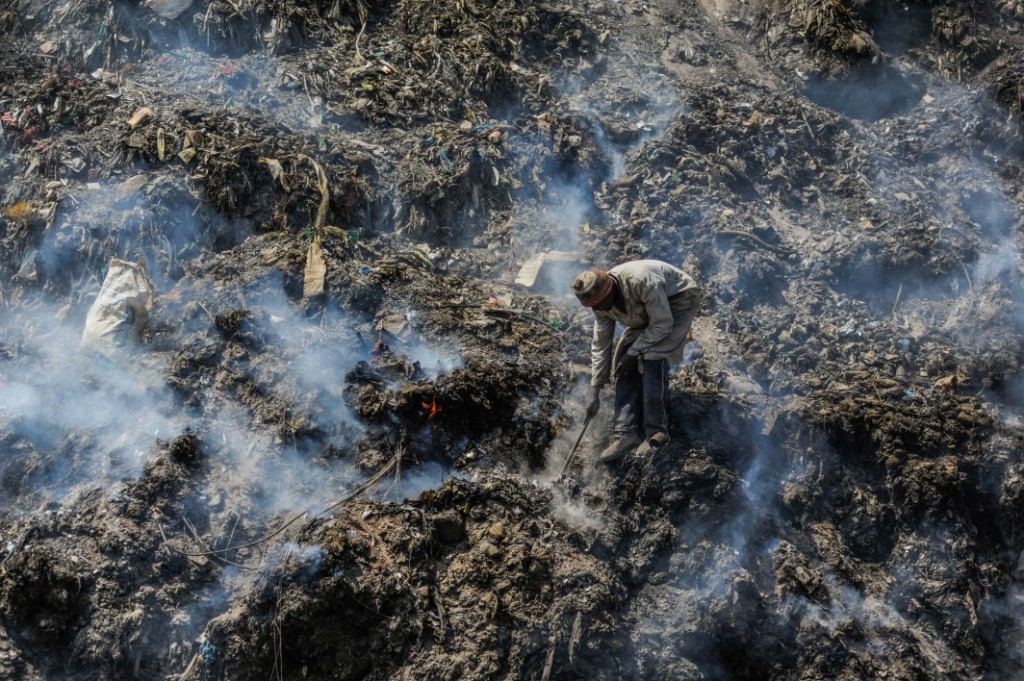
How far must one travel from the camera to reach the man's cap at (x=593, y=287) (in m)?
4.95

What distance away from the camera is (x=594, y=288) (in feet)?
16.3

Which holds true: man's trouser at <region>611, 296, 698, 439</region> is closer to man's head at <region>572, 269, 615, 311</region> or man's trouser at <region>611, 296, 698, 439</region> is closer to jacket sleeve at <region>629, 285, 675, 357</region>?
jacket sleeve at <region>629, 285, 675, 357</region>

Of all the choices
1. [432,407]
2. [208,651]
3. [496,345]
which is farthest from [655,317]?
[208,651]

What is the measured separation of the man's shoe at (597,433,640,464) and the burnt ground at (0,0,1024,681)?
11 centimetres

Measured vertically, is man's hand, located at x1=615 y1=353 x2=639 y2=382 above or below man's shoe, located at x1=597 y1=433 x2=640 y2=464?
above

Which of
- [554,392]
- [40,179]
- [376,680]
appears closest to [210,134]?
[40,179]

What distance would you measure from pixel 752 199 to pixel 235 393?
4.87 meters

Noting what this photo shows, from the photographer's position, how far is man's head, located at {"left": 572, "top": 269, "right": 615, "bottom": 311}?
495 cm

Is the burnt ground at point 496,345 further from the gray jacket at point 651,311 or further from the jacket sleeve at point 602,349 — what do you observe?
the gray jacket at point 651,311

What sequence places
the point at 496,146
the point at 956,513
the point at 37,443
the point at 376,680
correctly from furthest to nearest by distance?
the point at 496,146, the point at 956,513, the point at 37,443, the point at 376,680

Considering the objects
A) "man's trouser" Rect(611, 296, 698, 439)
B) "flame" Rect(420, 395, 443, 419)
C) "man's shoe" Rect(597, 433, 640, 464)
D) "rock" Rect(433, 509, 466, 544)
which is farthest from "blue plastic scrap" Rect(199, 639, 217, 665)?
"man's trouser" Rect(611, 296, 698, 439)

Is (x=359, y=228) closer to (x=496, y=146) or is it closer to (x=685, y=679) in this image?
(x=496, y=146)

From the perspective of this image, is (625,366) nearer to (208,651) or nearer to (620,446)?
(620,446)

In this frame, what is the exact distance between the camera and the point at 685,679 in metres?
5.30
